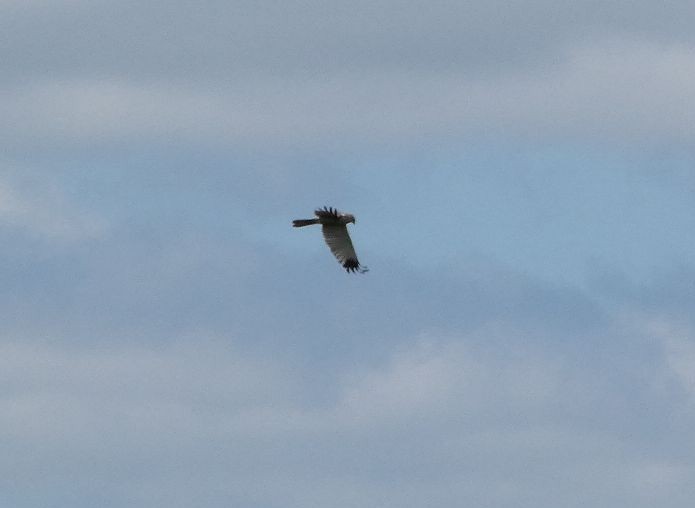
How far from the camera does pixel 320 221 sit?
58812 mm

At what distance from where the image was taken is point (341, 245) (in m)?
60.5

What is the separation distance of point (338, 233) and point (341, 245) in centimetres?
71

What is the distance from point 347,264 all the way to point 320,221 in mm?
2249

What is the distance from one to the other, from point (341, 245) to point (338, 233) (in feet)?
2.34

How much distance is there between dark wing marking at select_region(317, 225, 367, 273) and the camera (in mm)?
59531

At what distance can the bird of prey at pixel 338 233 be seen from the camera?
58.3 m

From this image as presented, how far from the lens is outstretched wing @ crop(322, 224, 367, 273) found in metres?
59.5

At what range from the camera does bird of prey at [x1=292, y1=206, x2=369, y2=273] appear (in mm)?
58312

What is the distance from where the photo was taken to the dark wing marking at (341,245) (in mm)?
59531

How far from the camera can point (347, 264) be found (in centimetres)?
6019

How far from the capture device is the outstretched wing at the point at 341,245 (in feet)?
195

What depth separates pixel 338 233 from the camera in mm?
59969
